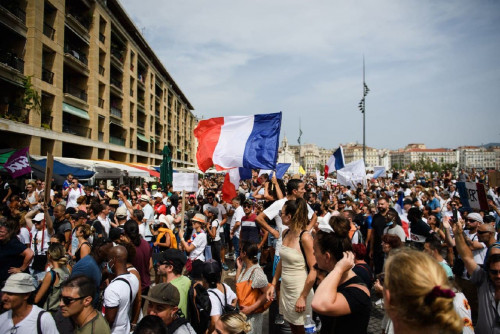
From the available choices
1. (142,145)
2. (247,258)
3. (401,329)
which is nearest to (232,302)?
(247,258)

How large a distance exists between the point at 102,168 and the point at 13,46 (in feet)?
29.6

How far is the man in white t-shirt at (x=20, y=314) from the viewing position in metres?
2.69

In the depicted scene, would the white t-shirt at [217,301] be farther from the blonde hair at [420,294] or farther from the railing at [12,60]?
the railing at [12,60]

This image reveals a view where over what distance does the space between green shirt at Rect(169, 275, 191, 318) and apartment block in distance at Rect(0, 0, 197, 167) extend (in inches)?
717

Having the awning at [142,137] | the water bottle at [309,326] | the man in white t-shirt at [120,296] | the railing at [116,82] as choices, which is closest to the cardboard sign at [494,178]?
the water bottle at [309,326]

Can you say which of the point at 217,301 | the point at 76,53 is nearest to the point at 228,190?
the point at 217,301

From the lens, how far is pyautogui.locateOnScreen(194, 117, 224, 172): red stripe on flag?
23.4ft

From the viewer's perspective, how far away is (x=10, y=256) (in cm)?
443

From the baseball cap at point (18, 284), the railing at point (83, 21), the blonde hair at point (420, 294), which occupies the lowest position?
the baseball cap at point (18, 284)

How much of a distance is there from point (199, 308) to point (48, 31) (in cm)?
2491

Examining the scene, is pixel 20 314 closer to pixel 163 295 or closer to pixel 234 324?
pixel 163 295

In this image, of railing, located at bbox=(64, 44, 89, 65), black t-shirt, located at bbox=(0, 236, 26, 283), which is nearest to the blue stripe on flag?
black t-shirt, located at bbox=(0, 236, 26, 283)

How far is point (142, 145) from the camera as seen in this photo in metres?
42.4

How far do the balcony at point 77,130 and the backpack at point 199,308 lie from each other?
25303 millimetres
